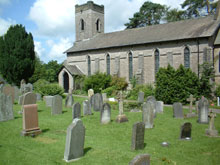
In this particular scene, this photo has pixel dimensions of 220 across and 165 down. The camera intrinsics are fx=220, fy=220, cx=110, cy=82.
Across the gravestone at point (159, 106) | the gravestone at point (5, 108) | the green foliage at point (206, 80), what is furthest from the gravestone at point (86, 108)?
the green foliage at point (206, 80)

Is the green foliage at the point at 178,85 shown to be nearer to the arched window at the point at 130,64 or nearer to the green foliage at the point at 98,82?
the arched window at the point at 130,64

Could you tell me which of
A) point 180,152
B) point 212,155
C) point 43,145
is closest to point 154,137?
point 180,152

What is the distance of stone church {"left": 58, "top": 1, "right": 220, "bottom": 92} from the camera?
2211cm

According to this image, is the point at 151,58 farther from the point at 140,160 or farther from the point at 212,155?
the point at 140,160

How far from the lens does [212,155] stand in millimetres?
6797

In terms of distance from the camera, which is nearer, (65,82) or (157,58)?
(157,58)

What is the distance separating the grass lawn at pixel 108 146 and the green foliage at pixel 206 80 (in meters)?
9.70

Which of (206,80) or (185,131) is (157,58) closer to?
(206,80)

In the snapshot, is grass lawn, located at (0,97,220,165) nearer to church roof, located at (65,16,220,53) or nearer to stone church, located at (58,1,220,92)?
stone church, located at (58,1,220,92)

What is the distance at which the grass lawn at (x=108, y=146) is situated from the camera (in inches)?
246

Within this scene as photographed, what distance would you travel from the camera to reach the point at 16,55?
27.7 metres

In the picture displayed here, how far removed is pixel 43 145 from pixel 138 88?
17553 mm

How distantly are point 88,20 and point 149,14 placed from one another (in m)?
16.6

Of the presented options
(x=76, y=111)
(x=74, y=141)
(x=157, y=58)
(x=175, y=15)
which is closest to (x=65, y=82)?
(x=157, y=58)
